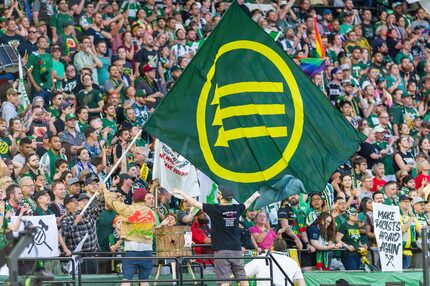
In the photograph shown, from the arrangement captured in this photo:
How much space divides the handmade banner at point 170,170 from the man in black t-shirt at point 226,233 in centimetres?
191

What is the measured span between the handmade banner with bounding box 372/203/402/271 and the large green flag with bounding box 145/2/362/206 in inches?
121

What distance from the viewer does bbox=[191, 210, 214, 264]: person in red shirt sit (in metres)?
20.2

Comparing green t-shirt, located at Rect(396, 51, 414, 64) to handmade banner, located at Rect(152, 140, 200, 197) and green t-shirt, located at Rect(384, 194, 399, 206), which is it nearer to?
green t-shirt, located at Rect(384, 194, 399, 206)

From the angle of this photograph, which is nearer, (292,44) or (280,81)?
(280,81)

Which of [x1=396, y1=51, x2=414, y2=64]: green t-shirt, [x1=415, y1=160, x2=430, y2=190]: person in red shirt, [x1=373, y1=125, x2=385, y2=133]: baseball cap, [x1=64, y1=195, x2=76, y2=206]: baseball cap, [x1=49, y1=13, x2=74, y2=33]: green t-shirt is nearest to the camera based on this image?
[x1=64, y1=195, x2=76, y2=206]: baseball cap

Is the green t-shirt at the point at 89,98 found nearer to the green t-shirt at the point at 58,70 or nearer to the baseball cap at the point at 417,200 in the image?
the green t-shirt at the point at 58,70

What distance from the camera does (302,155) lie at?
1831 centimetres

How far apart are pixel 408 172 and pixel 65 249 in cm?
941

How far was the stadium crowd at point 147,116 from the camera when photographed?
1966 centimetres

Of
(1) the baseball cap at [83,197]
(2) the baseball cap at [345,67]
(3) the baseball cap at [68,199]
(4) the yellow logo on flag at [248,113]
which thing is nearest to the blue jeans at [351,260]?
(4) the yellow logo on flag at [248,113]

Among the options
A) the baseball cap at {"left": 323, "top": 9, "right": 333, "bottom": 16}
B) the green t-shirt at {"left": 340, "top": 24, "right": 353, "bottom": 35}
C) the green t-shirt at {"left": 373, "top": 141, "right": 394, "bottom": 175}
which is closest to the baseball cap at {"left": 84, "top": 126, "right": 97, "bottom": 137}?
the green t-shirt at {"left": 373, "top": 141, "right": 394, "bottom": 175}

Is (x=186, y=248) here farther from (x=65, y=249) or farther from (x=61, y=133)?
(x=61, y=133)

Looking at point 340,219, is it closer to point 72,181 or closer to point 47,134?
point 72,181

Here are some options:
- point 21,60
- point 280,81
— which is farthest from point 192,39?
point 280,81
